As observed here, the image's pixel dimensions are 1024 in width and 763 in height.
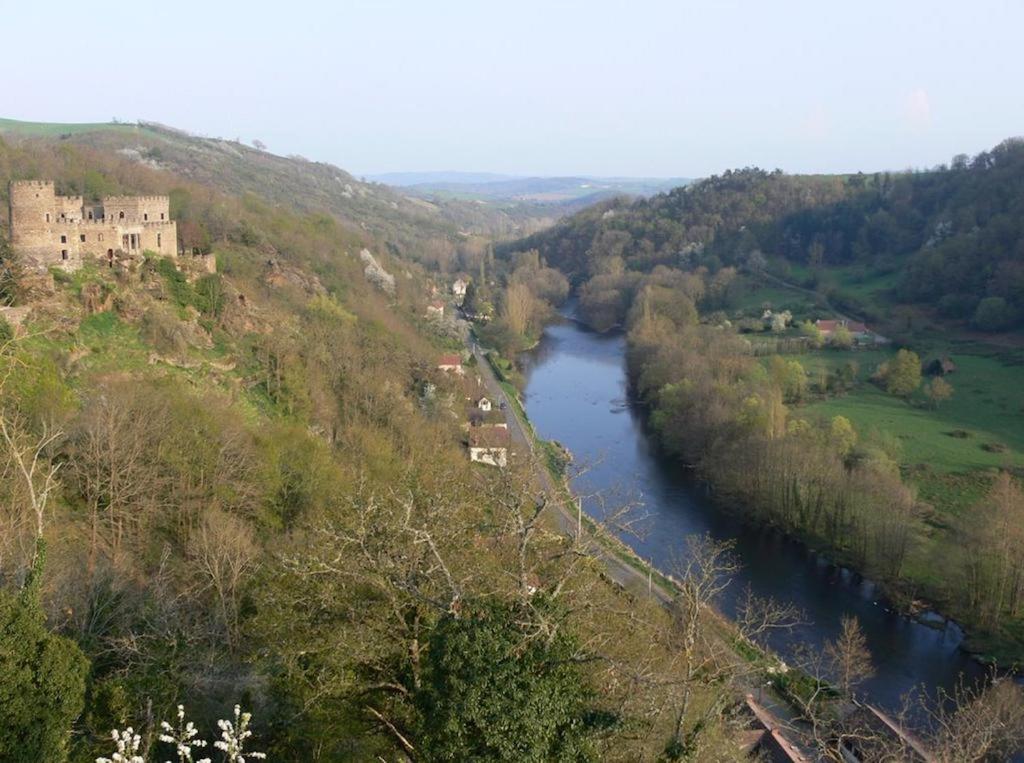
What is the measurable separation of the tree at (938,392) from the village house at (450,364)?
69.2 ft

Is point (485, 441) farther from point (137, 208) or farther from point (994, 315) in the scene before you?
point (994, 315)

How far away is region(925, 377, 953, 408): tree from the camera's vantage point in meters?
36.9

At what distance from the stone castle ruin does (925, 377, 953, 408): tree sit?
1240 inches

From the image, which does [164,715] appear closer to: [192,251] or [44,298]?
[44,298]

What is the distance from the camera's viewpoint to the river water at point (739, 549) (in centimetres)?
1927

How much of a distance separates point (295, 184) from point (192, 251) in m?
66.7

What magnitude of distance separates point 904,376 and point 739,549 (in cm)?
1858

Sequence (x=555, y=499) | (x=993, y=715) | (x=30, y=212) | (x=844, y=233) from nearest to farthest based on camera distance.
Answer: (x=555, y=499) → (x=993, y=715) → (x=30, y=212) → (x=844, y=233)

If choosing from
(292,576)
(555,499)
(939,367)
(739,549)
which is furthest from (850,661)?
(939,367)

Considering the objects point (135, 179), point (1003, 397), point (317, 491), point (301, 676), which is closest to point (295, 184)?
point (135, 179)

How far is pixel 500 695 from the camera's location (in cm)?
640

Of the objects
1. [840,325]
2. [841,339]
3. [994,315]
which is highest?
[994,315]

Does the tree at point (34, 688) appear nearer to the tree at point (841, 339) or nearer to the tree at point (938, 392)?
the tree at point (938, 392)

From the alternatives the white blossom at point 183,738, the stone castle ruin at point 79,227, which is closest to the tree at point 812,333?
the stone castle ruin at point 79,227
